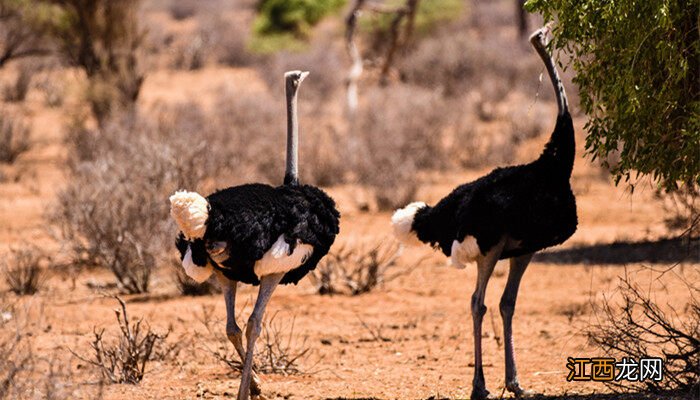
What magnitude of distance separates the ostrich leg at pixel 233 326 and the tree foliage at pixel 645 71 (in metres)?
2.07

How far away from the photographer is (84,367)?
709 centimetres

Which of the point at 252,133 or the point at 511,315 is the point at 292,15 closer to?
the point at 252,133

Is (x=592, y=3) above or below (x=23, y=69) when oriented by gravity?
below

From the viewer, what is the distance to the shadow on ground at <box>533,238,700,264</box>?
10.4m

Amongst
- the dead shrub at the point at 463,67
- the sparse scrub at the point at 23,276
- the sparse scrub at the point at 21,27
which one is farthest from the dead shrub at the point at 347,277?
the dead shrub at the point at 463,67

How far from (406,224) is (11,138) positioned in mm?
12146

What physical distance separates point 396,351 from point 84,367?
82.4 inches

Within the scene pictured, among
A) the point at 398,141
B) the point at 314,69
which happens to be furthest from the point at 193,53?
the point at 398,141

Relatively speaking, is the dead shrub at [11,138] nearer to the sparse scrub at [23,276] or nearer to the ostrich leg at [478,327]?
the sparse scrub at [23,276]

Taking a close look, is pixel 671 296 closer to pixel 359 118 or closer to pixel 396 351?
pixel 396 351

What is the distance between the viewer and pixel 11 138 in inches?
683

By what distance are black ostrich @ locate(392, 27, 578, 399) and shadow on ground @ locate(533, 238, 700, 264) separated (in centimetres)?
438

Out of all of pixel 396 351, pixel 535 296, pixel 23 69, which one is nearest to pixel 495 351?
pixel 396 351

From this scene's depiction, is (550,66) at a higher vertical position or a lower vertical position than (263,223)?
higher
